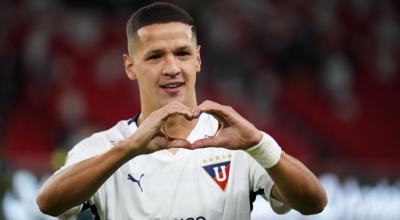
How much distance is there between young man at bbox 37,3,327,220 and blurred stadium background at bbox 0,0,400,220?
5.57 meters

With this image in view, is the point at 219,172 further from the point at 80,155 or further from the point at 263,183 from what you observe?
the point at 80,155

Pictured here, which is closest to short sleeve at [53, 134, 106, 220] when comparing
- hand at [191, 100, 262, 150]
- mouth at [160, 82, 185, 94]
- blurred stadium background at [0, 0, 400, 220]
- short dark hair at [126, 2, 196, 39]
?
mouth at [160, 82, 185, 94]

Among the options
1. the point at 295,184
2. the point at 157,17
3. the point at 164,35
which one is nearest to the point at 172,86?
the point at 164,35

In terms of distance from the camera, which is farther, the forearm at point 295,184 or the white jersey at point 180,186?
the white jersey at point 180,186

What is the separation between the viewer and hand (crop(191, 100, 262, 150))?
357 centimetres

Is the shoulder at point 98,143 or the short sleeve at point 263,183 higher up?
the shoulder at point 98,143

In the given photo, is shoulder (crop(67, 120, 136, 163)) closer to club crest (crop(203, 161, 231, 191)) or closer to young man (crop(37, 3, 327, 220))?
young man (crop(37, 3, 327, 220))

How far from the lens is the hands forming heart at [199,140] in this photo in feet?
11.7

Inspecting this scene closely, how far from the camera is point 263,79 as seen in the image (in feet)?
46.5

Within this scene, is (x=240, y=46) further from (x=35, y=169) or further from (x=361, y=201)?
(x=35, y=169)

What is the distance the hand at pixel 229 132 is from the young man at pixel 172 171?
6 centimetres

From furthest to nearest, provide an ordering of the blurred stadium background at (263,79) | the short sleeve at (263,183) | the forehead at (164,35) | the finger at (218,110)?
the blurred stadium background at (263,79)
the forehead at (164,35)
the short sleeve at (263,183)
the finger at (218,110)

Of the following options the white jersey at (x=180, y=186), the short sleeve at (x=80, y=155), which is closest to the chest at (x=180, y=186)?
the white jersey at (x=180, y=186)

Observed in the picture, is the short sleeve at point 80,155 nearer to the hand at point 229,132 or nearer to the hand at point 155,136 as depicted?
the hand at point 155,136
